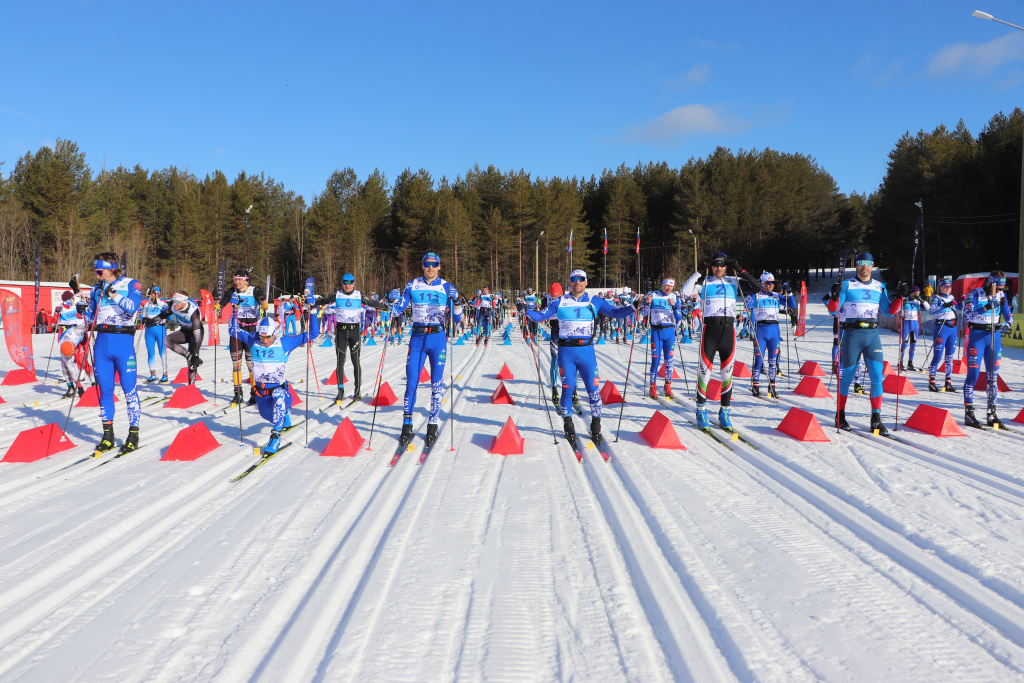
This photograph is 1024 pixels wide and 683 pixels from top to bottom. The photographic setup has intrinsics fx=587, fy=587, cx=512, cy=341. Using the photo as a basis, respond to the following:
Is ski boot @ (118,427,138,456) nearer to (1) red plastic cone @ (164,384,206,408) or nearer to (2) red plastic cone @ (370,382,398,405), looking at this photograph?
(1) red plastic cone @ (164,384,206,408)

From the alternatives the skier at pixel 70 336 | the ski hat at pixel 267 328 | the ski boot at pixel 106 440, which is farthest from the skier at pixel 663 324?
the skier at pixel 70 336

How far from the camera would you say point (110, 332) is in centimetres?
637

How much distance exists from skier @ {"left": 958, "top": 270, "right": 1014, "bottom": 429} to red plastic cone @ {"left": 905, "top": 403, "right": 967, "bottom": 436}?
652mm

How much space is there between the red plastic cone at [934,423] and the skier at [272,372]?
7624 mm

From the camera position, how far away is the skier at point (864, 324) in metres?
7.36

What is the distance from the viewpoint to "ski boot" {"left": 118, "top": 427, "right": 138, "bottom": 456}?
6469 mm

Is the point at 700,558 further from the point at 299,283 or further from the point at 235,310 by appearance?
the point at 299,283

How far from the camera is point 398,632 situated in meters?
2.94

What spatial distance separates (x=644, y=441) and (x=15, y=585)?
5834 mm

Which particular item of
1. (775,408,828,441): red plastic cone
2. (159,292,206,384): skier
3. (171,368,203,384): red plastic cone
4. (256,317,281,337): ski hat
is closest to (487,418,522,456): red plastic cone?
(256,317,281,337): ski hat

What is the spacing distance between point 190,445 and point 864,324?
806 cm

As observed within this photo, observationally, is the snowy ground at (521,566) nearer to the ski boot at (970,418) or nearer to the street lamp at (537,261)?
the ski boot at (970,418)

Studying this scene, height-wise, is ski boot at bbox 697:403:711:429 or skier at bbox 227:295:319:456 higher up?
skier at bbox 227:295:319:456

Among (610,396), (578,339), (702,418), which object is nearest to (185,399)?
(578,339)
